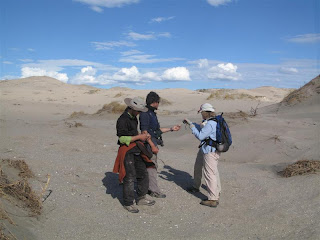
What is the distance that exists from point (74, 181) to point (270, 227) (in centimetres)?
339

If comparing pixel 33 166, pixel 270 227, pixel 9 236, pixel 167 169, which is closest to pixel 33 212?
pixel 9 236

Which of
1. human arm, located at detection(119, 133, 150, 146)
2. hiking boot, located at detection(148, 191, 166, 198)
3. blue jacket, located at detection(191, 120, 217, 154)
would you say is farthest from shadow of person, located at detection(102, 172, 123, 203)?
blue jacket, located at detection(191, 120, 217, 154)

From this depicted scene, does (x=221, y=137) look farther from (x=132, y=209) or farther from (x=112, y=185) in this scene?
(x=112, y=185)

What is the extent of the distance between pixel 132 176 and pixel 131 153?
0.34m

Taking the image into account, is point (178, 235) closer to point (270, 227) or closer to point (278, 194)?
point (270, 227)

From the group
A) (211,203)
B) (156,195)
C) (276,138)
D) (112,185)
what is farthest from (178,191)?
(276,138)

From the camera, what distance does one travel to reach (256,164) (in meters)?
8.38

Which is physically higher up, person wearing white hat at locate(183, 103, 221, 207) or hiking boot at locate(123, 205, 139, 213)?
person wearing white hat at locate(183, 103, 221, 207)

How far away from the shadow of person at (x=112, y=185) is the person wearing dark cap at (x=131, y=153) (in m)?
0.51

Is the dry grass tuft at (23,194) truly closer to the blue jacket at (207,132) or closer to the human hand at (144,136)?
the human hand at (144,136)

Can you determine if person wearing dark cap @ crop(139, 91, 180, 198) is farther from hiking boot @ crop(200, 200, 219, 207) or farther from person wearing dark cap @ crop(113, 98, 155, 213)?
hiking boot @ crop(200, 200, 219, 207)

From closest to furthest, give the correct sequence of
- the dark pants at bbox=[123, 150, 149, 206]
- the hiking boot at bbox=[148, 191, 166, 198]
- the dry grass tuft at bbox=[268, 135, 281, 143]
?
the dark pants at bbox=[123, 150, 149, 206] → the hiking boot at bbox=[148, 191, 166, 198] → the dry grass tuft at bbox=[268, 135, 281, 143]

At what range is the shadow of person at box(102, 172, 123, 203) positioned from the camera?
5.72 meters

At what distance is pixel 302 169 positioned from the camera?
6.70 metres
